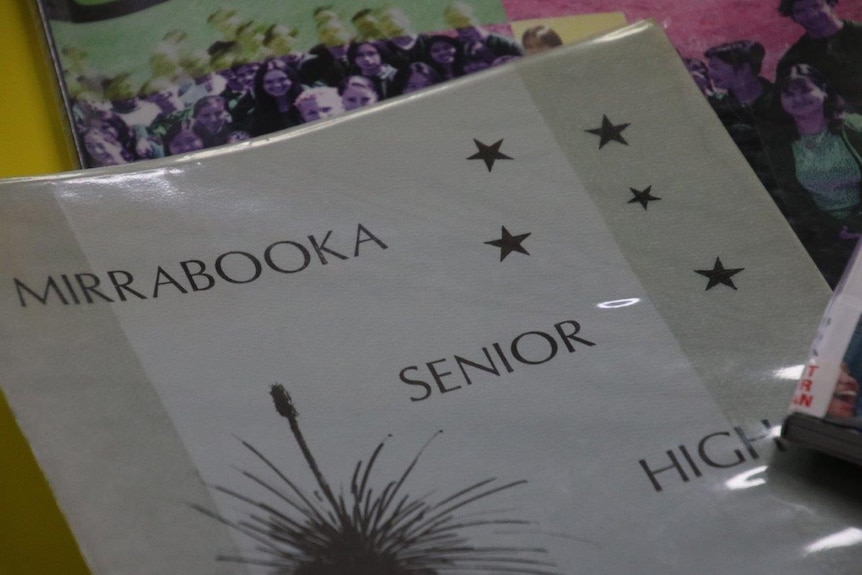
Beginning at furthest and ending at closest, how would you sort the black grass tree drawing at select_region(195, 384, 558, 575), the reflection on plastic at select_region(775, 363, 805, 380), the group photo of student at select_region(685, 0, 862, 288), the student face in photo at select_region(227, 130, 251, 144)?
the student face in photo at select_region(227, 130, 251, 144)
the group photo of student at select_region(685, 0, 862, 288)
the reflection on plastic at select_region(775, 363, 805, 380)
the black grass tree drawing at select_region(195, 384, 558, 575)

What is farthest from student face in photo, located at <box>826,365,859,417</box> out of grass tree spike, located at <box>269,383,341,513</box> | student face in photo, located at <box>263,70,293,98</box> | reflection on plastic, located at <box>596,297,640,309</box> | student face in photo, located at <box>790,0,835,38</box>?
student face in photo, located at <box>263,70,293,98</box>

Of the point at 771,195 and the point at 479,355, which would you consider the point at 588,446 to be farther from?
the point at 771,195

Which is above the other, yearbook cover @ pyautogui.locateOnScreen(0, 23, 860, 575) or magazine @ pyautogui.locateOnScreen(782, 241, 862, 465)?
yearbook cover @ pyautogui.locateOnScreen(0, 23, 860, 575)

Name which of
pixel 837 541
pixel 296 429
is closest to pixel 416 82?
pixel 296 429

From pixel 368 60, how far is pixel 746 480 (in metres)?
0.63

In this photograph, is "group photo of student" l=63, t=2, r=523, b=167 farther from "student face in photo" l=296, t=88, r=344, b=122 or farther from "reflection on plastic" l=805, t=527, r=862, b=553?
"reflection on plastic" l=805, t=527, r=862, b=553

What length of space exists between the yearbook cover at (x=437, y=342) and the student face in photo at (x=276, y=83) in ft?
0.57

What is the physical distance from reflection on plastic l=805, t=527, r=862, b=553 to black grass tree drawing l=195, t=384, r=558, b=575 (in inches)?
6.6

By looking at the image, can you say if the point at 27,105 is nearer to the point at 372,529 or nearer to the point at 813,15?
the point at 372,529

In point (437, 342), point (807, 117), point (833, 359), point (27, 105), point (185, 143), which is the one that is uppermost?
point (27, 105)

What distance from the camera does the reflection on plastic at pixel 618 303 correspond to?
0.74 m

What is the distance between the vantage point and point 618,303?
2.44 feet

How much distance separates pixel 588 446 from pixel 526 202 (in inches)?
9.8

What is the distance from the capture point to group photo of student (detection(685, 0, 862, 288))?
86cm
